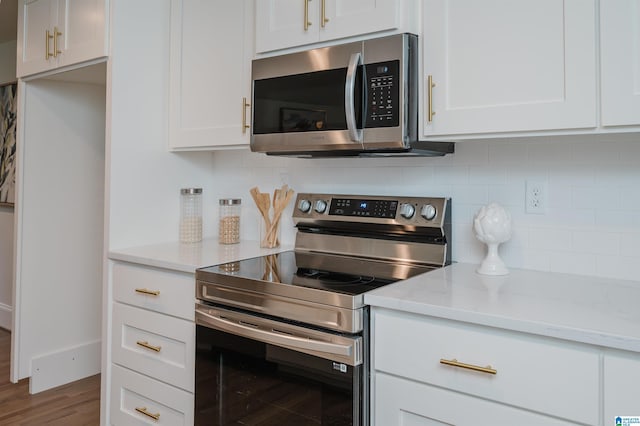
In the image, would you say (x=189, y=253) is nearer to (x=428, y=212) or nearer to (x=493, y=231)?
(x=428, y=212)

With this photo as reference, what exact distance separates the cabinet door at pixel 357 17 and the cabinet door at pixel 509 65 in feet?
0.39

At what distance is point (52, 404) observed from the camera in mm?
2693

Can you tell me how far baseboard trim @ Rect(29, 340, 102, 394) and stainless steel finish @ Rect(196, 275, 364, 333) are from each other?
1617 mm

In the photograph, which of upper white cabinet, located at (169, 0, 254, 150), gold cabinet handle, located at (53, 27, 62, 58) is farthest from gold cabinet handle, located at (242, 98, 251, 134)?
gold cabinet handle, located at (53, 27, 62, 58)

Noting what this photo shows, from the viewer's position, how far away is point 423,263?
193 centimetres

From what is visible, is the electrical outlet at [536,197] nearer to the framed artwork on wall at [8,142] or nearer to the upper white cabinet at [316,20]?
the upper white cabinet at [316,20]

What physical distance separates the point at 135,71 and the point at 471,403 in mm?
1979

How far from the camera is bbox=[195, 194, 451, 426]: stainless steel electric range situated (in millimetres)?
1467

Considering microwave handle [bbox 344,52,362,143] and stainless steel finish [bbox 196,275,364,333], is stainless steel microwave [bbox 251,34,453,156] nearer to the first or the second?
microwave handle [bbox 344,52,362,143]

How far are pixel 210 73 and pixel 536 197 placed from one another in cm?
147

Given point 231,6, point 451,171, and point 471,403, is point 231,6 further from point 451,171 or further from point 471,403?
point 471,403

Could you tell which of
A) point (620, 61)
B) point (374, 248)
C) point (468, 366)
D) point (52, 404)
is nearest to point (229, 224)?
point (374, 248)

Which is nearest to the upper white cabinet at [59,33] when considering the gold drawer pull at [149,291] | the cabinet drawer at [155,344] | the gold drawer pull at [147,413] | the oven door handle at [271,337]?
the gold drawer pull at [149,291]

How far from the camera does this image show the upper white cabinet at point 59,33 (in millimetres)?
2326
